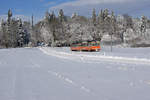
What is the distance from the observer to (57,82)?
10.4m

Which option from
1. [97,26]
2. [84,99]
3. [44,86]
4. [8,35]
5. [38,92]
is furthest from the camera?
[97,26]

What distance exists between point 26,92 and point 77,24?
329 ft

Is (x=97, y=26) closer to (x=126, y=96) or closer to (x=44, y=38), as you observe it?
(x=44, y=38)

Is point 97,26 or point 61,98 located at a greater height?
point 97,26

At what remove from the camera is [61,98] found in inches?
296

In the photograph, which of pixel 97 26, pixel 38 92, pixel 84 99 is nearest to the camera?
pixel 84 99

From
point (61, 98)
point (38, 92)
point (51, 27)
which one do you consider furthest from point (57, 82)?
point (51, 27)

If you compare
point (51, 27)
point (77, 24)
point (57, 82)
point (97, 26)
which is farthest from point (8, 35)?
point (57, 82)

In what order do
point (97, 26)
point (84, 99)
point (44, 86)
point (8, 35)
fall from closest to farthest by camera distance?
1. point (84, 99)
2. point (44, 86)
3. point (8, 35)
4. point (97, 26)

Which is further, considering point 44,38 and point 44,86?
point 44,38

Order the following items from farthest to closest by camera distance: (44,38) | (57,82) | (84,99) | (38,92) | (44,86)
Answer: (44,38) → (57,82) → (44,86) → (38,92) → (84,99)

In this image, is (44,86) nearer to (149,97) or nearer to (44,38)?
(149,97)

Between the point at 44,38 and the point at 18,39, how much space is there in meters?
15.3

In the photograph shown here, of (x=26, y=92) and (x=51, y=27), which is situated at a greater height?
(x=51, y=27)
